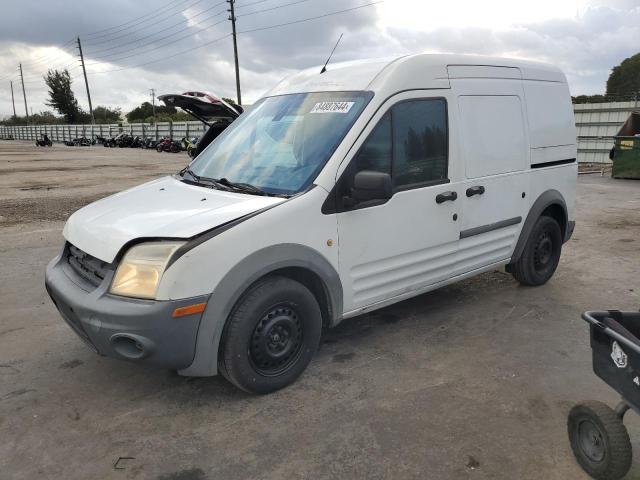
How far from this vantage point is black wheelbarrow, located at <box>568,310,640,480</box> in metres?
2.17

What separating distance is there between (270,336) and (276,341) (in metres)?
0.07

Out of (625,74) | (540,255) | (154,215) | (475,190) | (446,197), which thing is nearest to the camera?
(154,215)

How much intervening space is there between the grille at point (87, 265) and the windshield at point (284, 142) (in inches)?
38.5

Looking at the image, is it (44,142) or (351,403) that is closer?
(351,403)

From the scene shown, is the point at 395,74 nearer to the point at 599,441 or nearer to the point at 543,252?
the point at 599,441

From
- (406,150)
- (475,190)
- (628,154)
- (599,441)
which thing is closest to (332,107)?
(406,150)

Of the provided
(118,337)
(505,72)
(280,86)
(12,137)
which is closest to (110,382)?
(118,337)

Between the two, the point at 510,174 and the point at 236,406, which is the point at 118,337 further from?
the point at 510,174

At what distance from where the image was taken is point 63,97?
3036 inches

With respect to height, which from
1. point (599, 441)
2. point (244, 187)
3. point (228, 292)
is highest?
point (244, 187)

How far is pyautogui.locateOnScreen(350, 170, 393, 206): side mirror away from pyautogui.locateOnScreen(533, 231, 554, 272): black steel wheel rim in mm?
2511

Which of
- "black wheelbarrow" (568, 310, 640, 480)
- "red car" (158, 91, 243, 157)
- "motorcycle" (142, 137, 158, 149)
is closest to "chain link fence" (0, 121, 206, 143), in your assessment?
"motorcycle" (142, 137, 158, 149)

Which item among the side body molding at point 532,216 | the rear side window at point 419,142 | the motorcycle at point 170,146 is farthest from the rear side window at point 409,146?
the motorcycle at point 170,146

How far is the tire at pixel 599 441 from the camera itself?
7.51 feet
